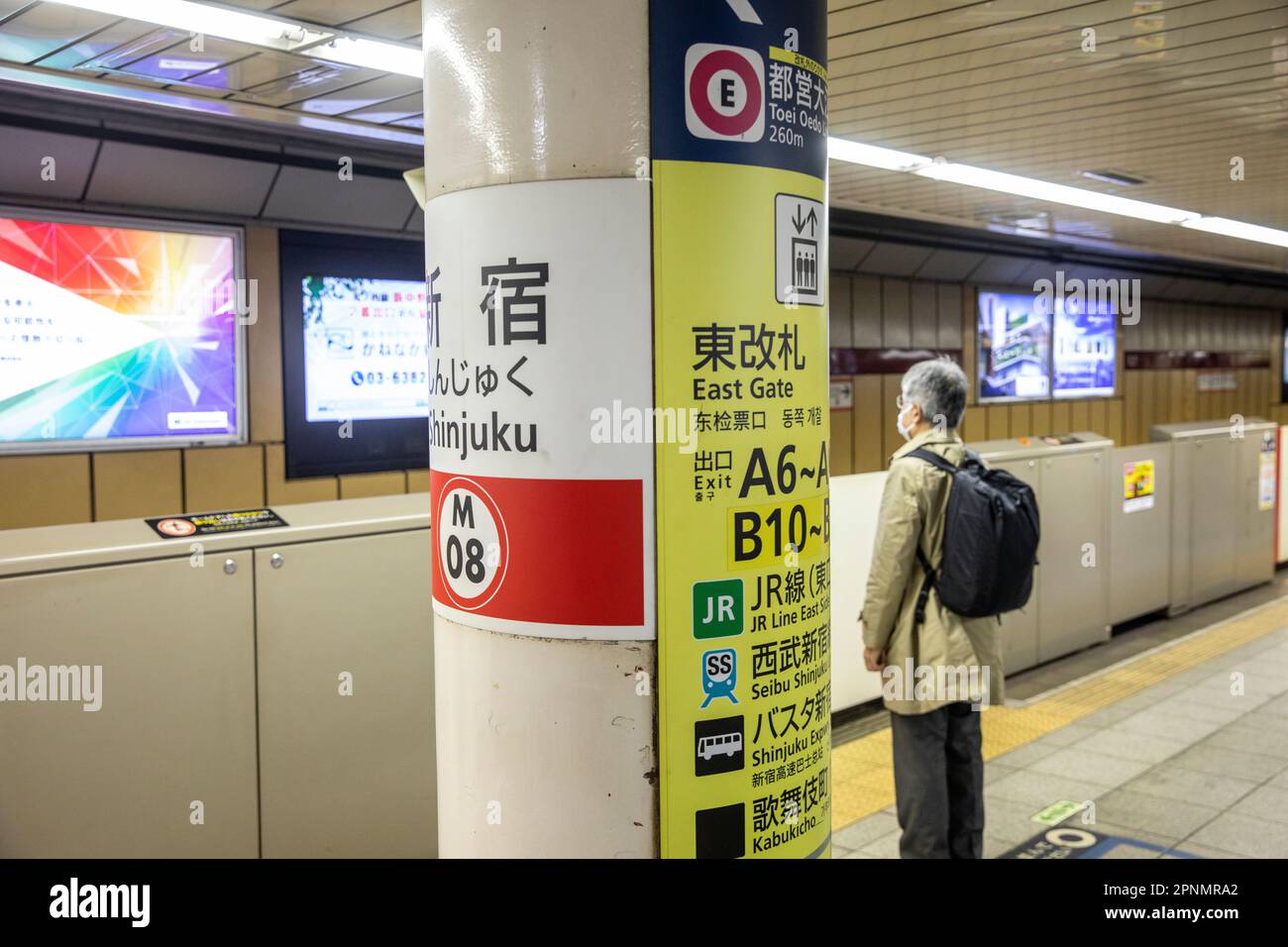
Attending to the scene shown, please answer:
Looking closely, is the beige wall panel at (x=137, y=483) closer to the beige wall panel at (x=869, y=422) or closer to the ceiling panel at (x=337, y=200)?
the ceiling panel at (x=337, y=200)

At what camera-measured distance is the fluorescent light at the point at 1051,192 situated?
576 cm

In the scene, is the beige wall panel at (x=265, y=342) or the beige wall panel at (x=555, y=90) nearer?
the beige wall panel at (x=555, y=90)

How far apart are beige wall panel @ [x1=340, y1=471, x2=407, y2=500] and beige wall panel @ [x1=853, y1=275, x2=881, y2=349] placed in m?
3.90

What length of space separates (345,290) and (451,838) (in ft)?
14.4

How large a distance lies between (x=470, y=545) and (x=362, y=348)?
4.32m

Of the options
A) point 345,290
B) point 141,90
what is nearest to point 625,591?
point 141,90

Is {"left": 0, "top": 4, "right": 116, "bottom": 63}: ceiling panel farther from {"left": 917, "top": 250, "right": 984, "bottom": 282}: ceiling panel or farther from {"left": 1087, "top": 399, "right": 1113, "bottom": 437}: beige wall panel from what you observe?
{"left": 1087, "top": 399, "right": 1113, "bottom": 437}: beige wall panel

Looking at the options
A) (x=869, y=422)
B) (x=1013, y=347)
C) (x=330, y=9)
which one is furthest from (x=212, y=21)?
(x=1013, y=347)

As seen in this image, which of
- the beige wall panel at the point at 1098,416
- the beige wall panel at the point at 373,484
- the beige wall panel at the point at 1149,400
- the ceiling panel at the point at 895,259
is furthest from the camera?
the beige wall panel at the point at 1149,400

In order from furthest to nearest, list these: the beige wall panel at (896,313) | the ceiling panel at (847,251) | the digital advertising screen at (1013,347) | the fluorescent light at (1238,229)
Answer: the digital advertising screen at (1013,347) → the beige wall panel at (896,313) → the fluorescent light at (1238,229) → the ceiling panel at (847,251)

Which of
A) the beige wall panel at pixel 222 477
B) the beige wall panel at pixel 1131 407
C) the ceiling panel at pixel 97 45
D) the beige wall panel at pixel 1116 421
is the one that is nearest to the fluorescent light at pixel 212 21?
the ceiling panel at pixel 97 45

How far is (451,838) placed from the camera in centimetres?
191

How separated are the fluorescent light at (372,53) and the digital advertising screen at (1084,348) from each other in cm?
847
